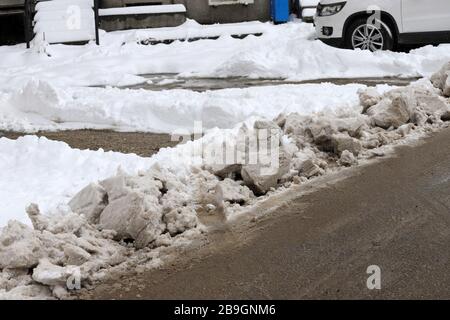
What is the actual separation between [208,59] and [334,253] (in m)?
9.61

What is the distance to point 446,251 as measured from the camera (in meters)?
4.33

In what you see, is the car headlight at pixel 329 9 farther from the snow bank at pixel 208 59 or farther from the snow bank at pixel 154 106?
the snow bank at pixel 154 106

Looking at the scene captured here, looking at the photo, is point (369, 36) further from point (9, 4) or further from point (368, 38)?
point (9, 4)

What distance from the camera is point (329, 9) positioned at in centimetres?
1202

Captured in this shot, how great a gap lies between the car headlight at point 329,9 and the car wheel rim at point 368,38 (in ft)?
1.66

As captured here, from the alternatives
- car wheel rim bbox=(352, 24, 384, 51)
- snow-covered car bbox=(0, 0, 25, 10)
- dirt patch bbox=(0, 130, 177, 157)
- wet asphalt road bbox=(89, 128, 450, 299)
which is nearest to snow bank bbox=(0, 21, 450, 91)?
car wheel rim bbox=(352, 24, 384, 51)

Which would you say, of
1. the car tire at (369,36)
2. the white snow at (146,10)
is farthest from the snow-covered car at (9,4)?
the car tire at (369,36)

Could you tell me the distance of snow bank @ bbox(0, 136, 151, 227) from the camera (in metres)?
5.15

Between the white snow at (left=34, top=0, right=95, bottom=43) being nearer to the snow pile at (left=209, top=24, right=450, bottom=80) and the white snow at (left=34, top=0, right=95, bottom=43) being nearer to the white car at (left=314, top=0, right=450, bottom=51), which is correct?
the snow pile at (left=209, top=24, right=450, bottom=80)

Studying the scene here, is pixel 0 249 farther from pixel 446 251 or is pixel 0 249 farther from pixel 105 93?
pixel 105 93

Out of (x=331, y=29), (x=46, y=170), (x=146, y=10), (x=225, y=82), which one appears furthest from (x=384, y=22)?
(x=46, y=170)
